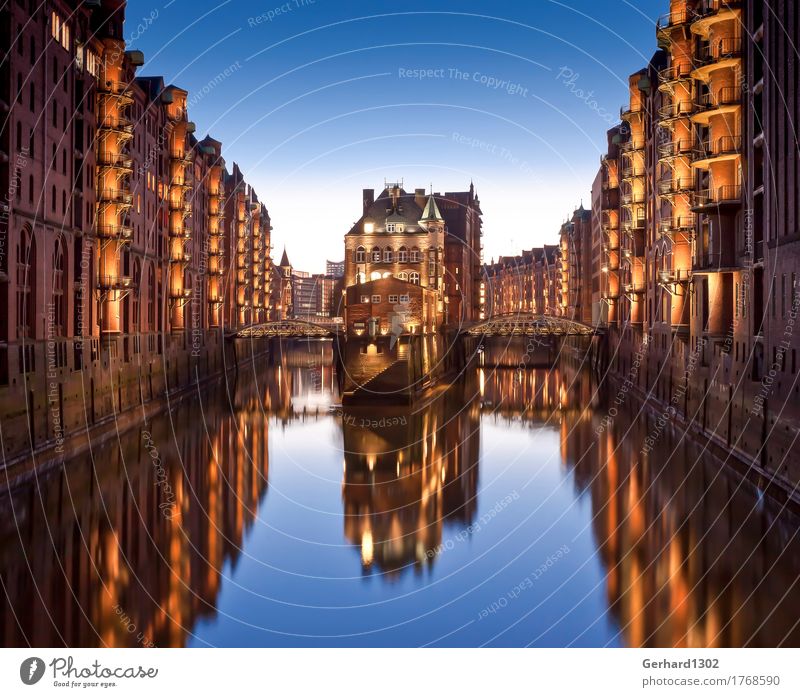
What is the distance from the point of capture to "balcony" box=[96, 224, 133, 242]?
1436 inches

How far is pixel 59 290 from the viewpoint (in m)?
32.2

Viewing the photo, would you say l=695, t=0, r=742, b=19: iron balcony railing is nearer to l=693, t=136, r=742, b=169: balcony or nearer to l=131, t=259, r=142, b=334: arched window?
l=693, t=136, r=742, b=169: balcony

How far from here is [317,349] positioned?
4584 inches

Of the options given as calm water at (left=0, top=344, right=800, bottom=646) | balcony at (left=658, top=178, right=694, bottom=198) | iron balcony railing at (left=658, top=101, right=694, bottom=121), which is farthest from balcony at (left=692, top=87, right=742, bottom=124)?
calm water at (left=0, top=344, right=800, bottom=646)

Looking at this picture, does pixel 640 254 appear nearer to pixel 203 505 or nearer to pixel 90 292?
pixel 90 292

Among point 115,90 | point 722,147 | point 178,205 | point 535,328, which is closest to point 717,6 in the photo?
point 722,147

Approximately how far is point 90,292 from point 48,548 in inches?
710

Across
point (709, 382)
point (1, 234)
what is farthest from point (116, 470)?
point (709, 382)

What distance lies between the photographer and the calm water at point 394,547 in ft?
51.2

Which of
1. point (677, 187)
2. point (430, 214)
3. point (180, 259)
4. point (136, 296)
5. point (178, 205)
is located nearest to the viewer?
point (677, 187)

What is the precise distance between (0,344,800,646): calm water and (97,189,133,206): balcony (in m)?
9.35

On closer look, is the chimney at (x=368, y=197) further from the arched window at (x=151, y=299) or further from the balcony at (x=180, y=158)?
the arched window at (x=151, y=299)

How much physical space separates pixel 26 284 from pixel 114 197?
955cm

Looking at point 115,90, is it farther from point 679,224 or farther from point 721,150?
point 721,150
